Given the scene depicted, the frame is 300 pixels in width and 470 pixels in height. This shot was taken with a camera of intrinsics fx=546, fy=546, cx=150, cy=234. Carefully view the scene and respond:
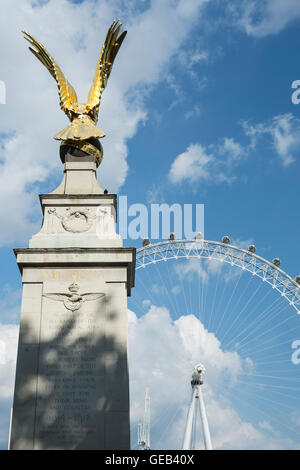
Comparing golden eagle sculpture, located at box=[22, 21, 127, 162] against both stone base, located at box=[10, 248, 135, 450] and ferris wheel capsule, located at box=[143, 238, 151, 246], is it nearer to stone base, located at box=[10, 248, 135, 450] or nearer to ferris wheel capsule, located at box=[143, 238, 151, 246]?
stone base, located at box=[10, 248, 135, 450]

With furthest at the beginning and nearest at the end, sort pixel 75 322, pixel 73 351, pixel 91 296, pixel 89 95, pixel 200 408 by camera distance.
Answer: pixel 200 408 < pixel 89 95 < pixel 91 296 < pixel 75 322 < pixel 73 351

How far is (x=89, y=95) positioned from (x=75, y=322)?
9.65m

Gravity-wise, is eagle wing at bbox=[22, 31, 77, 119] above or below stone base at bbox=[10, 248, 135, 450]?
above

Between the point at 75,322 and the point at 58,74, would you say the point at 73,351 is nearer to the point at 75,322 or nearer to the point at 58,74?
the point at 75,322

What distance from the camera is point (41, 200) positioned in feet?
64.3

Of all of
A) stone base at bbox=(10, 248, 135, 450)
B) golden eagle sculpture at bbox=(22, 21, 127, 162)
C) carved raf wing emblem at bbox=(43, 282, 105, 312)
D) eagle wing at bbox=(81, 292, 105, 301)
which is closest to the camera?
stone base at bbox=(10, 248, 135, 450)

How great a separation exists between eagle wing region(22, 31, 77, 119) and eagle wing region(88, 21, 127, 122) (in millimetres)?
808

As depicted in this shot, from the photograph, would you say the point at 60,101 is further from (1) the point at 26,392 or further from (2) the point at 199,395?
(2) the point at 199,395

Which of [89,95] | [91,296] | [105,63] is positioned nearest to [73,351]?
[91,296]

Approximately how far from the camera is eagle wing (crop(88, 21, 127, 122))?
2175cm

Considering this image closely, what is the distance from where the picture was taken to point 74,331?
1684 centimetres

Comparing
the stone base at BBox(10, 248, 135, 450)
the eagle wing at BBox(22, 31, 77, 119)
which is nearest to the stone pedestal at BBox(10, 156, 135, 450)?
the stone base at BBox(10, 248, 135, 450)

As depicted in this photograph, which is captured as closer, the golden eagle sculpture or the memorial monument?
the memorial monument

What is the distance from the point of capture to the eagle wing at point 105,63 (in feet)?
71.4
